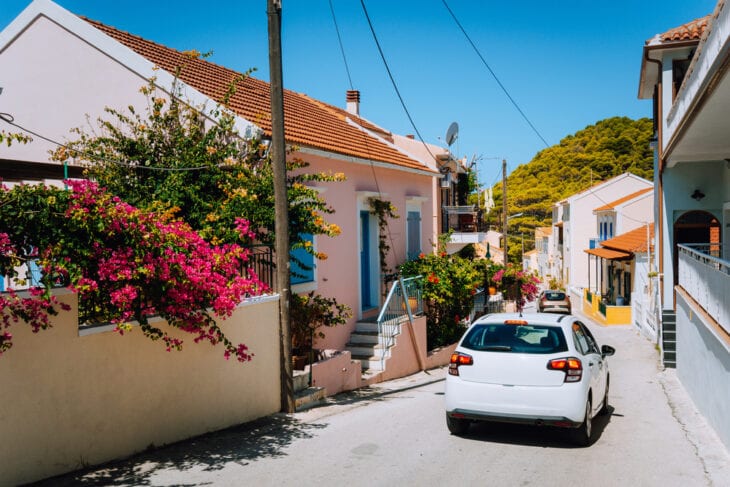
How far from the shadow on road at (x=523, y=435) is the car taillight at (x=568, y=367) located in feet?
2.91

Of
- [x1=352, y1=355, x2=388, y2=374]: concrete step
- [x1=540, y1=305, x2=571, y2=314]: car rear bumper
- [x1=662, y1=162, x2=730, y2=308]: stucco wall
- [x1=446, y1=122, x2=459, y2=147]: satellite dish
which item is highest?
[x1=446, y1=122, x2=459, y2=147]: satellite dish

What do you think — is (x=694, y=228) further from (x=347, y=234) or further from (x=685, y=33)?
(x=347, y=234)

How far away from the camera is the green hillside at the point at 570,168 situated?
63.2 meters

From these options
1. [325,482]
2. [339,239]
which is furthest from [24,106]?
[325,482]

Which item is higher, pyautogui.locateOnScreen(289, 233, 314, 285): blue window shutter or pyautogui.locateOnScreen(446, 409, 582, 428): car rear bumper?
pyautogui.locateOnScreen(289, 233, 314, 285): blue window shutter

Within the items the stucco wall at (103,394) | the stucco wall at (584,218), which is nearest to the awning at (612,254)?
the stucco wall at (584,218)

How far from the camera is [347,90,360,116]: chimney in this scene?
1121 inches

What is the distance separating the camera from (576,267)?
52.6 m

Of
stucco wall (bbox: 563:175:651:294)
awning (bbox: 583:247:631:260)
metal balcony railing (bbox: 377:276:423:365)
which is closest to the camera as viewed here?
metal balcony railing (bbox: 377:276:423:365)

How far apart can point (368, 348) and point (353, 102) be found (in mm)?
16807

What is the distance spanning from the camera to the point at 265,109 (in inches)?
556

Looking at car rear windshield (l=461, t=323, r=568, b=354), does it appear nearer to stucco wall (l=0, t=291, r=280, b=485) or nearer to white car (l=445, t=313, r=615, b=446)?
white car (l=445, t=313, r=615, b=446)

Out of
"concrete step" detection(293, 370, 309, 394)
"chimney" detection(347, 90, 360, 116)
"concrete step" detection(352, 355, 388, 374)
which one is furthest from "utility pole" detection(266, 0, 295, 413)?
"chimney" detection(347, 90, 360, 116)

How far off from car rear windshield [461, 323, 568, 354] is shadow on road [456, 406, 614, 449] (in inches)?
45.3
